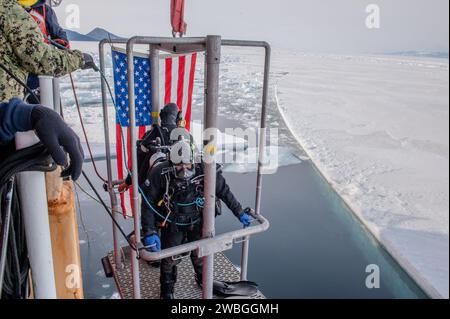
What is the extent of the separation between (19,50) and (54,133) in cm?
90

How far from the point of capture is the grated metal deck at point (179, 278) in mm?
2783

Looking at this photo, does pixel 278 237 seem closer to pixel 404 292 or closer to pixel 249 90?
pixel 404 292

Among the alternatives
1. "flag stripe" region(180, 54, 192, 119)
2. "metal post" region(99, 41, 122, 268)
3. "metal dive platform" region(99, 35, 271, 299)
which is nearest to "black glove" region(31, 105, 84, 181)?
"metal dive platform" region(99, 35, 271, 299)

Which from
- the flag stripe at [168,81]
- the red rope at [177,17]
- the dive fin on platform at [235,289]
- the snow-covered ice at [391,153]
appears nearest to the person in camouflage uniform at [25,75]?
the red rope at [177,17]

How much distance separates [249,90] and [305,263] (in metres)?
16.8

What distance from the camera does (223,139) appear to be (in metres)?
11.3

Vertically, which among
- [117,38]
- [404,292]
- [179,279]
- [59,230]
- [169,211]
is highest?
[117,38]

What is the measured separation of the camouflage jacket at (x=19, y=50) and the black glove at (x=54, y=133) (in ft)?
2.27

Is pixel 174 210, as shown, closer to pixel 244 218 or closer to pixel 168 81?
pixel 244 218

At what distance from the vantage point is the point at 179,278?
10.0 ft

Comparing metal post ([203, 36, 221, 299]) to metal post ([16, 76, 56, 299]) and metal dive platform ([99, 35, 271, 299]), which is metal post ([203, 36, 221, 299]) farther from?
metal post ([16, 76, 56, 299])

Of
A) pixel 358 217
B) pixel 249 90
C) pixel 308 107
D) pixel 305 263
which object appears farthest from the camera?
pixel 249 90

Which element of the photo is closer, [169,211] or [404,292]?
[169,211]
